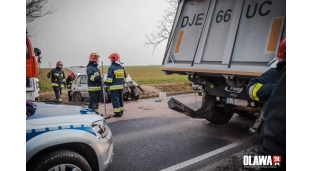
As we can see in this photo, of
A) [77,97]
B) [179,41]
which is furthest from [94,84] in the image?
[179,41]

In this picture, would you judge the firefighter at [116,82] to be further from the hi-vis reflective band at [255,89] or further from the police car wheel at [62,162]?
the hi-vis reflective band at [255,89]

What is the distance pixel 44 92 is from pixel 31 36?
1704 mm

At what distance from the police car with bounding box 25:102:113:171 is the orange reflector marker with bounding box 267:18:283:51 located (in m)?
2.12

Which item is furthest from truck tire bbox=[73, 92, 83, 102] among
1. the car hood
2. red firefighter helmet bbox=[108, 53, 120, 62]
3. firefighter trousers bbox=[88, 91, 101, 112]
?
the car hood

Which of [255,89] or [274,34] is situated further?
[274,34]

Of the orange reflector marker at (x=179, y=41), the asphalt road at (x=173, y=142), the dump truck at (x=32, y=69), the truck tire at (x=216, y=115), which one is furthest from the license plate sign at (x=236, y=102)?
the dump truck at (x=32, y=69)

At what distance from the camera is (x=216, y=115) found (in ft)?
15.2

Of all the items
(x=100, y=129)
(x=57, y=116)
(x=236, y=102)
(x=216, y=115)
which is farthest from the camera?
(x=216, y=115)

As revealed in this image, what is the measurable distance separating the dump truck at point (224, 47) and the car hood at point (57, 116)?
5.39 feet

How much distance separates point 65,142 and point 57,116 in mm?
300

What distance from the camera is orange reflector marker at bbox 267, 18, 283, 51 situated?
2970mm

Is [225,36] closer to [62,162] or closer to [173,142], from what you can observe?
[173,142]
